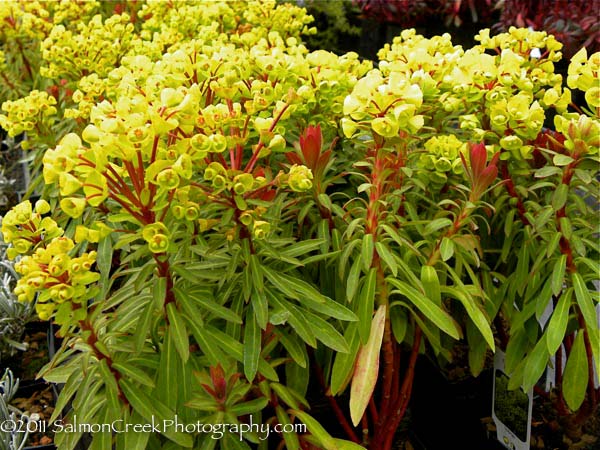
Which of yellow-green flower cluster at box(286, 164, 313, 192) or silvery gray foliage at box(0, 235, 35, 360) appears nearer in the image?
yellow-green flower cluster at box(286, 164, 313, 192)

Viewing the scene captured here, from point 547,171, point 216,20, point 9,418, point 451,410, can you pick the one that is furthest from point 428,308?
point 216,20

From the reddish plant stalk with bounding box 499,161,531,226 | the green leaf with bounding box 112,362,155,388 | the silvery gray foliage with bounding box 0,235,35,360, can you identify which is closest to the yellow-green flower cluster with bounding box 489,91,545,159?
the reddish plant stalk with bounding box 499,161,531,226

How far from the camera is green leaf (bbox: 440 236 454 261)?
1.24 m

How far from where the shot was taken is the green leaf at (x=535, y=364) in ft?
4.36

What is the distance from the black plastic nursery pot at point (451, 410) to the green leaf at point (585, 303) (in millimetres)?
488

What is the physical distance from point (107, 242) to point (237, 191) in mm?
502

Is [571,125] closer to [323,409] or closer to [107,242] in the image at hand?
[323,409]

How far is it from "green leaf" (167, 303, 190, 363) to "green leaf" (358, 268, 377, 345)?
1.12ft

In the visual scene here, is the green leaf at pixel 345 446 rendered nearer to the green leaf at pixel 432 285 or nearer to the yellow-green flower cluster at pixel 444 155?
the green leaf at pixel 432 285

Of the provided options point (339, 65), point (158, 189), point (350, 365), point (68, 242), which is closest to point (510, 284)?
point (350, 365)

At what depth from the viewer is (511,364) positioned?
145cm

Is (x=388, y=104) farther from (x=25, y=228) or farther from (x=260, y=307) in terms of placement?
(x=25, y=228)

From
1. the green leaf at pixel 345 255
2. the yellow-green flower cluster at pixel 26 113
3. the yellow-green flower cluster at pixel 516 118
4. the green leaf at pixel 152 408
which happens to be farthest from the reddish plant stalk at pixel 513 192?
the yellow-green flower cluster at pixel 26 113

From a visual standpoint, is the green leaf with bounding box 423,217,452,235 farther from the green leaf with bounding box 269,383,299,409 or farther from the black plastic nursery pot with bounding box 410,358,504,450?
the black plastic nursery pot with bounding box 410,358,504,450
